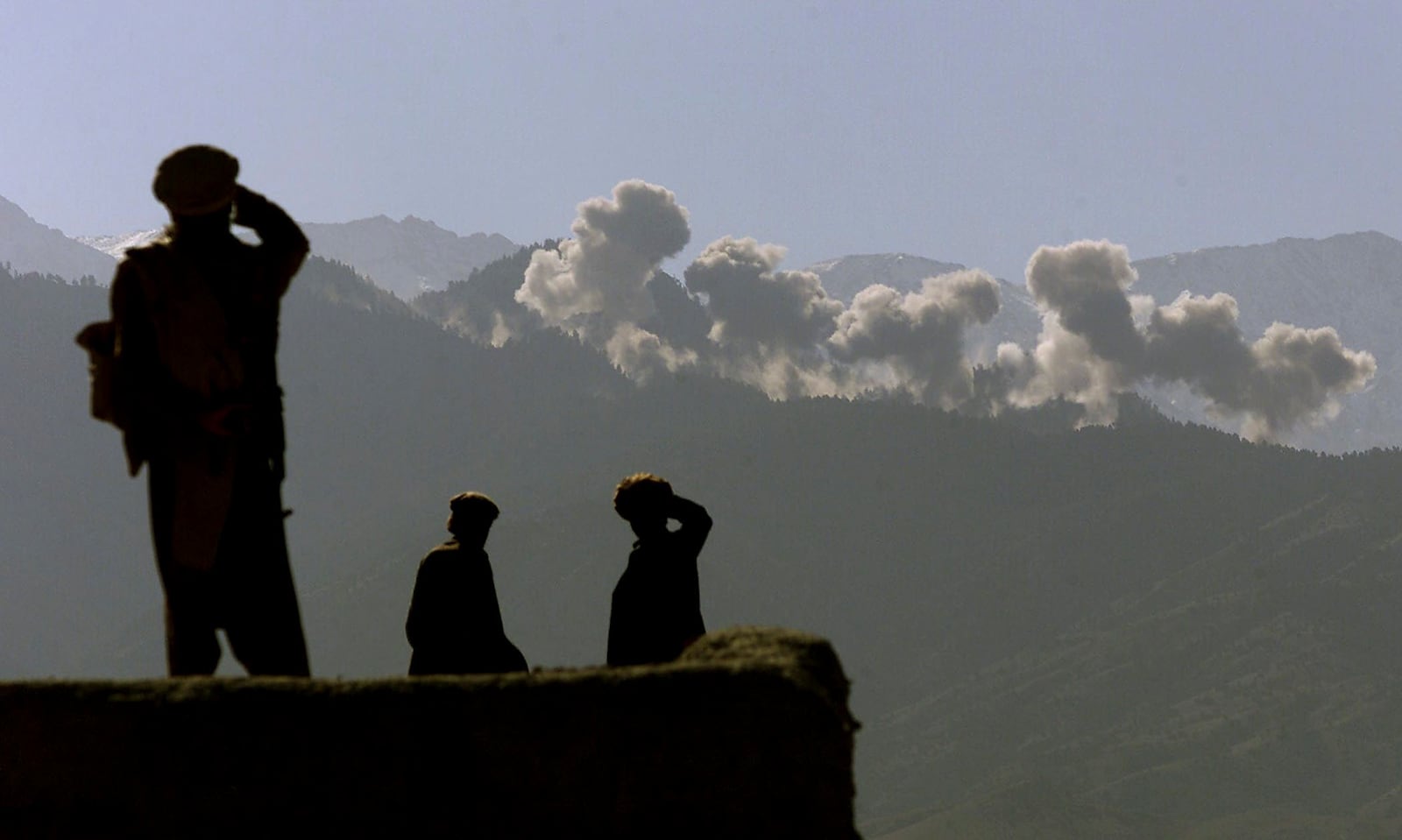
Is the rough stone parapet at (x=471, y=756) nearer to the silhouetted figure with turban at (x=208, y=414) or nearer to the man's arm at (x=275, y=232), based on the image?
the silhouetted figure with turban at (x=208, y=414)

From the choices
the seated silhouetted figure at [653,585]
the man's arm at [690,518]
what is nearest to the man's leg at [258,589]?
the seated silhouetted figure at [653,585]

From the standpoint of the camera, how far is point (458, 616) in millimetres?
7672

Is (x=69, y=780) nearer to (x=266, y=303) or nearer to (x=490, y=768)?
(x=490, y=768)

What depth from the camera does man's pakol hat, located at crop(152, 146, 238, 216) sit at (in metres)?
6.21

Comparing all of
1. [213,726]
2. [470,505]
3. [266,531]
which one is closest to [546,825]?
[213,726]

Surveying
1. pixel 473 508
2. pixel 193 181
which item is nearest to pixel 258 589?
pixel 193 181

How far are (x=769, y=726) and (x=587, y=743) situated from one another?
483 millimetres

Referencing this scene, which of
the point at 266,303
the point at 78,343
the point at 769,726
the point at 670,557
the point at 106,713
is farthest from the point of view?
the point at 670,557

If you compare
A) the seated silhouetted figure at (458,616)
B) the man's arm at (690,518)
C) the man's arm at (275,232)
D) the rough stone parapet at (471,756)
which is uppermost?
the man's arm at (275,232)

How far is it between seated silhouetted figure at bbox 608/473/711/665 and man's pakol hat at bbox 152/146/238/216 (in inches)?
85.1

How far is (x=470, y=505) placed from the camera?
315 inches

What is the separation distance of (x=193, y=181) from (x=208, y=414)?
2.90ft

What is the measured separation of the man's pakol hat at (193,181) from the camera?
20.4ft

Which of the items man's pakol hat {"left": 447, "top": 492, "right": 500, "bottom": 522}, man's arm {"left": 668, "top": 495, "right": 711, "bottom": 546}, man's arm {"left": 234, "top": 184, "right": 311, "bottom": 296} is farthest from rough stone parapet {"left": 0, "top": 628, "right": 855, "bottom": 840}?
man's pakol hat {"left": 447, "top": 492, "right": 500, "bottom": 522}
